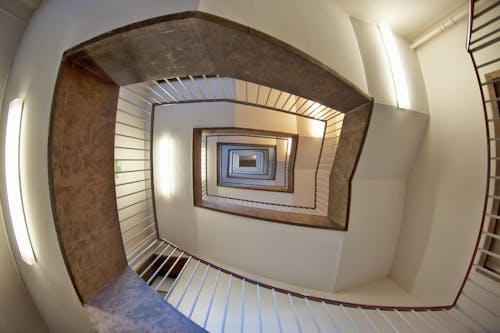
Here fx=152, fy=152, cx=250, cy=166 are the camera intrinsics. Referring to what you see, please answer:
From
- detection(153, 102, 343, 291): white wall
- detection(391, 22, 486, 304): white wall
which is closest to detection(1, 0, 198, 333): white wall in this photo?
detection(153, 102, 343, 291): white wall

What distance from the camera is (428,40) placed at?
1.50 m

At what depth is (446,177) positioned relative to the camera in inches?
56.4

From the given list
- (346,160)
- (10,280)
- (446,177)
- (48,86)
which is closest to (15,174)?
(48,86)

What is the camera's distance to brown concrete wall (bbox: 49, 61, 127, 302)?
826mm

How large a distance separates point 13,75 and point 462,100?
137 inches

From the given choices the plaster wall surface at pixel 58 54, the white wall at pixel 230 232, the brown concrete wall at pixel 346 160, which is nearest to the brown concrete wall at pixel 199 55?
the plaster wall surface at pixel 58 54

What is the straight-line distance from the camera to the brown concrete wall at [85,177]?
826mm

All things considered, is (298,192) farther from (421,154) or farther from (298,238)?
(421,154)

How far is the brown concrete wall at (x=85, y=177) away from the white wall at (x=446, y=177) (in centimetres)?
279

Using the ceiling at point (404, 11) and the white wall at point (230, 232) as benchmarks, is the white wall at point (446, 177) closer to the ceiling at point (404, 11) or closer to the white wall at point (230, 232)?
the ceiling at point (404, 11)

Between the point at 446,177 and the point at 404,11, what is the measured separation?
1554mm

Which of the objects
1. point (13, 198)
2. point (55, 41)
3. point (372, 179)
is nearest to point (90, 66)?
point (55, 41)

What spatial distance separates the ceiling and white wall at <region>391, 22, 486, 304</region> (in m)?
0.18

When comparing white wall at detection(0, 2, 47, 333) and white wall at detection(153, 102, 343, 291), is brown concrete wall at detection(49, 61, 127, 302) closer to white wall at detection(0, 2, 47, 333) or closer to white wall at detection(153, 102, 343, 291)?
white wall at detection(0, 2, 47, 333)
